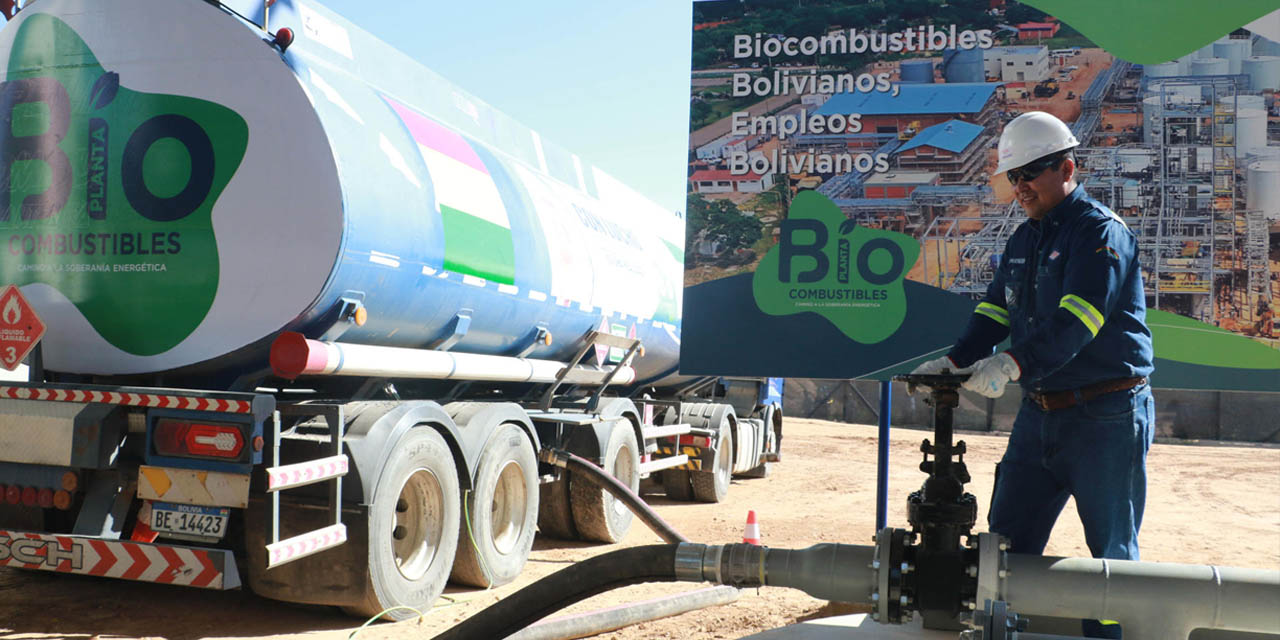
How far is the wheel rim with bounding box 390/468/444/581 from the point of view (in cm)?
607

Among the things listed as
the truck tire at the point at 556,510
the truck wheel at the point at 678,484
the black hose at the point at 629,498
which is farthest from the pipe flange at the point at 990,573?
the truck wheel at the point at 678,484

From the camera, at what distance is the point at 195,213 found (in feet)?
17.6

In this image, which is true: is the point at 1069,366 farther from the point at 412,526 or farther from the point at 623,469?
the point at 623,469

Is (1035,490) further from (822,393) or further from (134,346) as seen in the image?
(822,393)

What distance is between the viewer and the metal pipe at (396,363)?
524 cm

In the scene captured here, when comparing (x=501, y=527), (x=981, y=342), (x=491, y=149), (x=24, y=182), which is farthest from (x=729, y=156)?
(x=24, y=182)

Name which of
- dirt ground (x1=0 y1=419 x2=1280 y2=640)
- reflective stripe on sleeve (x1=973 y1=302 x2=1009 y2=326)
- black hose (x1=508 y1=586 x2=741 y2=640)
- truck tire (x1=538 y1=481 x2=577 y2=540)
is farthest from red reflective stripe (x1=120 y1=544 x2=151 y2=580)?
truck tire (x1=538 y1=481 x2=577 y2=540)

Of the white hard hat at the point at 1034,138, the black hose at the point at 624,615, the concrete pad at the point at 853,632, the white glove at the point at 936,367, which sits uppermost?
the white hard hat at the point at 1034,138

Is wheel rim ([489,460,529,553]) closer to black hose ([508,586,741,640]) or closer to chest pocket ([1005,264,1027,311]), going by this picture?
black hose ([508,586,741,640])

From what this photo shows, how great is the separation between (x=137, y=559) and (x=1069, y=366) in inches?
163

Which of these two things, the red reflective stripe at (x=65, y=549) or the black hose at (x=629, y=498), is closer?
the red reflective stripe at (x=65, y=549)

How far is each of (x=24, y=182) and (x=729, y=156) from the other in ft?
12.5

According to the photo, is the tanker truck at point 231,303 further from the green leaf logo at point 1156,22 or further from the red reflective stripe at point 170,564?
the green leaf logo at point 1156,22

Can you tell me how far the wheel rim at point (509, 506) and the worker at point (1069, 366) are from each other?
4005mm
